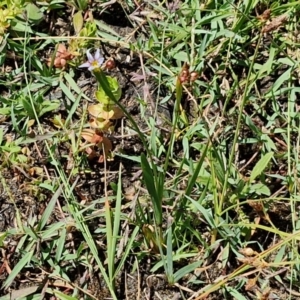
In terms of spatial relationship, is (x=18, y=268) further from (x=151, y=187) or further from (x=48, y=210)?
(x=151, y=187)

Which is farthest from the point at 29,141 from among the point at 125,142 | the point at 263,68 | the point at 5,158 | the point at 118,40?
the point at 263,68

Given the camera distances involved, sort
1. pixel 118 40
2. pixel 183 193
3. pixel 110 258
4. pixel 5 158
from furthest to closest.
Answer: pixel 118 40 < pixel 5 158 < pixel 183 193 < pixel 110 258

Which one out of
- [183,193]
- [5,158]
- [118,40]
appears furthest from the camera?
[118,40]

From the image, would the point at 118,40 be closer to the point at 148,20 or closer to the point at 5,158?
the point at 148,20

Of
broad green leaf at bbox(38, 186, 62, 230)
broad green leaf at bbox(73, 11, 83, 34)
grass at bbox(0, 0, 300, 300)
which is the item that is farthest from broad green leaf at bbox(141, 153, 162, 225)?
broad green leaf at bbox(73, 11, 83, 34)

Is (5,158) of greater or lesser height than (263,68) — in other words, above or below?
below

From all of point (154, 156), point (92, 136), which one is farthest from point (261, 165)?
point (92, 136)

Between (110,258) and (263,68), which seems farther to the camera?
(263,68)
